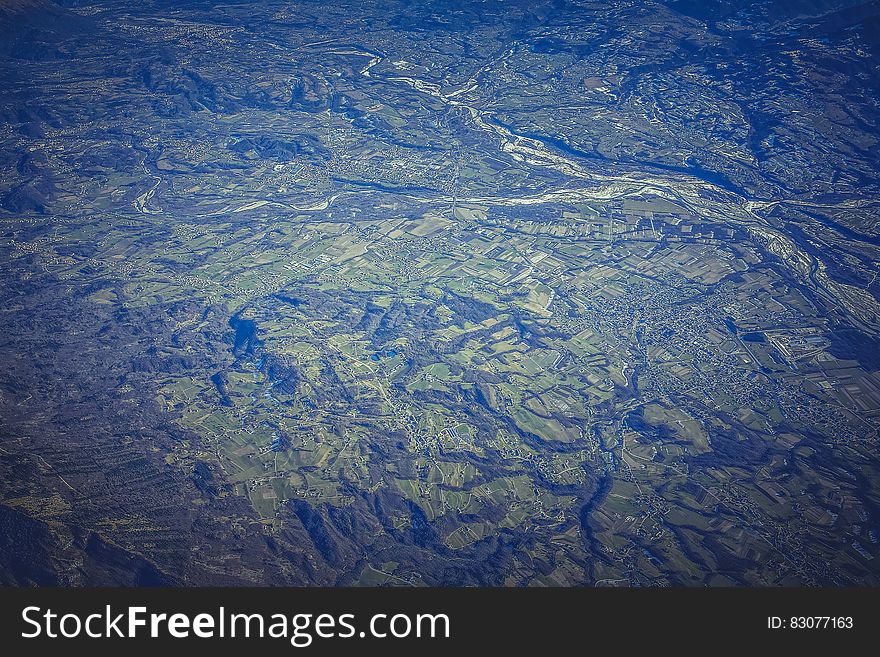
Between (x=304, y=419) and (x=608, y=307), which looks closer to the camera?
(x=304, y=419)

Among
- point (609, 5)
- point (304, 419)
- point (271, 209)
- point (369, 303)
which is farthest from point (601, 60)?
point (304, 419)

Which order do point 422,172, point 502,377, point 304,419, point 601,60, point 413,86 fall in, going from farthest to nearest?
point 601,60
point 413,86
point 422,172
point 502,377
point 304,419

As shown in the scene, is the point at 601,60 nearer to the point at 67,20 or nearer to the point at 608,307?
the point at 608,307

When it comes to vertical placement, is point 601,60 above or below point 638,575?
above

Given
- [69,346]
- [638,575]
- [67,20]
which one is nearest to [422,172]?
[69,346]

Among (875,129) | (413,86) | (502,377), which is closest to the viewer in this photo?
(502,377)

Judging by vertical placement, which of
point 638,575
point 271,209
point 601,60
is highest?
point 601,60
